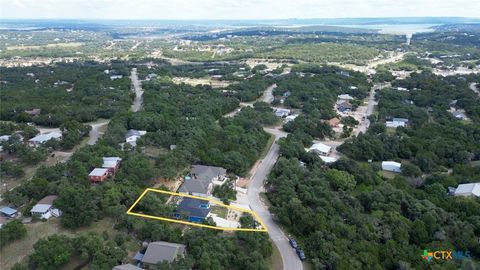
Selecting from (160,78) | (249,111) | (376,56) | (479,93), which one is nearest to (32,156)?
(249,111)

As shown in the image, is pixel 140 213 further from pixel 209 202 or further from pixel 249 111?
pixel 249 111

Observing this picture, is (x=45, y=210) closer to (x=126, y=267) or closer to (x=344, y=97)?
(x=126, y=267)

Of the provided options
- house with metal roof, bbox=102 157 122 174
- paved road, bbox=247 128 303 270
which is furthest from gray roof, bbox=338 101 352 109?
house with metal roof, bbox=102 157 122 174

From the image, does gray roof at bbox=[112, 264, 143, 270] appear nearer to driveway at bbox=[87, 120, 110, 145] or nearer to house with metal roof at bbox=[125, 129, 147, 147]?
→ house with metal roof at bbox=[125, 129, 147, 147]

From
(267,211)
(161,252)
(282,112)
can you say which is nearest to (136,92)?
(282,112)

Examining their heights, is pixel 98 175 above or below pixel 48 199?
above

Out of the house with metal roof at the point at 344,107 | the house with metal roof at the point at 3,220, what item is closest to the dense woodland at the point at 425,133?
the house with metal roof at the point at 344,107
